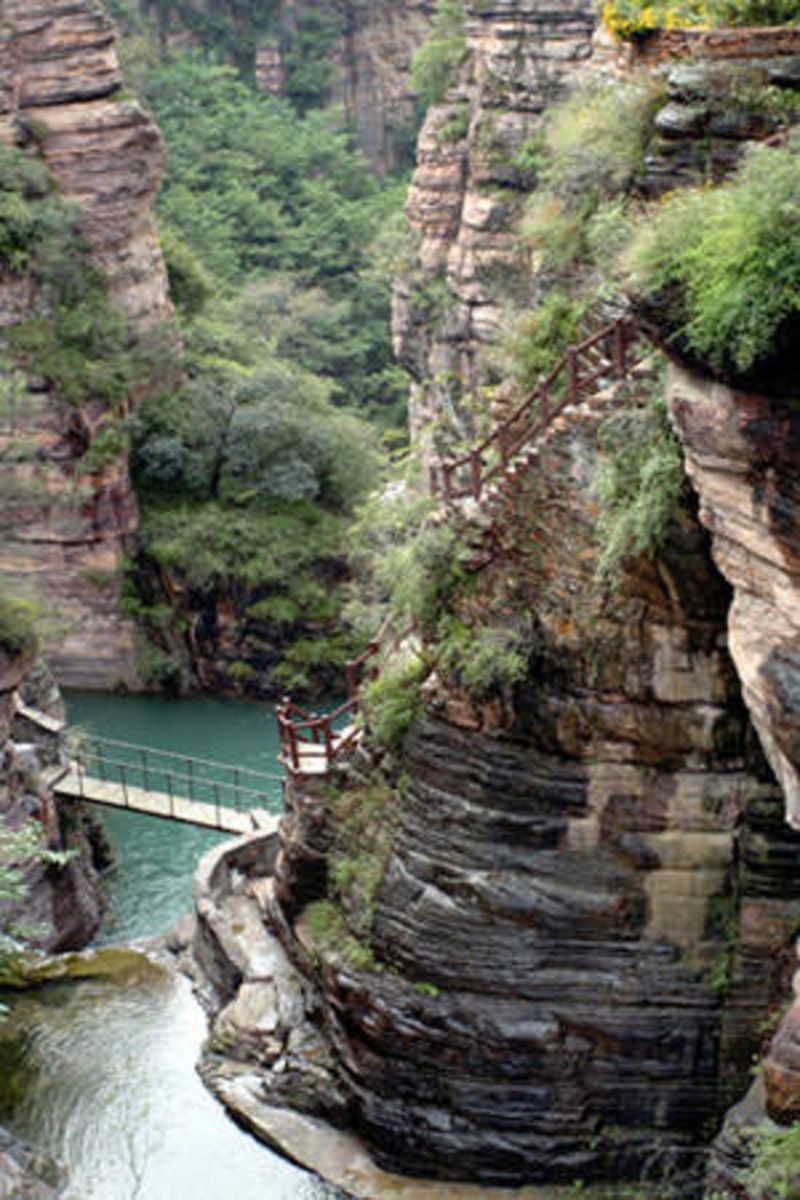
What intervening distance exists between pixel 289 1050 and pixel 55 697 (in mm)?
12517

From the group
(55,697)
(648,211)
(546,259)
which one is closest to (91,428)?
(55,697)

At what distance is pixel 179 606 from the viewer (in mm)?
35906

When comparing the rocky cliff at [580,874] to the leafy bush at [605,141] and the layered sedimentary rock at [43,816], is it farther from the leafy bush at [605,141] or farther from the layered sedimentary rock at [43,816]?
the layered sedimentary rock at [43,816]

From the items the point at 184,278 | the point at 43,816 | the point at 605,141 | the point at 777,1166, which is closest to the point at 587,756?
the point at 777,1166

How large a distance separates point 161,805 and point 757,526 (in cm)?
1413

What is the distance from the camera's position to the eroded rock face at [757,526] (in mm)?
11672

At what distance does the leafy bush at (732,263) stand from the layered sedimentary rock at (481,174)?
1938cm

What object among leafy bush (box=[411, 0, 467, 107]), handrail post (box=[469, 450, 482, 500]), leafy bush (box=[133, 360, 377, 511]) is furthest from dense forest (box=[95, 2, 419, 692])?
handrail post (box=[469, 450, 482, 500])

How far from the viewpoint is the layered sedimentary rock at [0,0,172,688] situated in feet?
111

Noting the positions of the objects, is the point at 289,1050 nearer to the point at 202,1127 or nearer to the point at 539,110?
the point at 202,1127

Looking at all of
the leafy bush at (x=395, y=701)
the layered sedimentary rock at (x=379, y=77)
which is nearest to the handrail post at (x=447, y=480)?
the leafy bush at (x=395, y=701)

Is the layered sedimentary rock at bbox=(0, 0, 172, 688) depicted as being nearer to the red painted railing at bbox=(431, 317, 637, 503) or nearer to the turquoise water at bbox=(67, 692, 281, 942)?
the turquoise water at bbox=(67, 692, 281, 942)

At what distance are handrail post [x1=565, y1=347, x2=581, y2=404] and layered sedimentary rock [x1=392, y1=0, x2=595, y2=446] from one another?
678 inches

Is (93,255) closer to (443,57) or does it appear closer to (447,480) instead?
(443,57)
